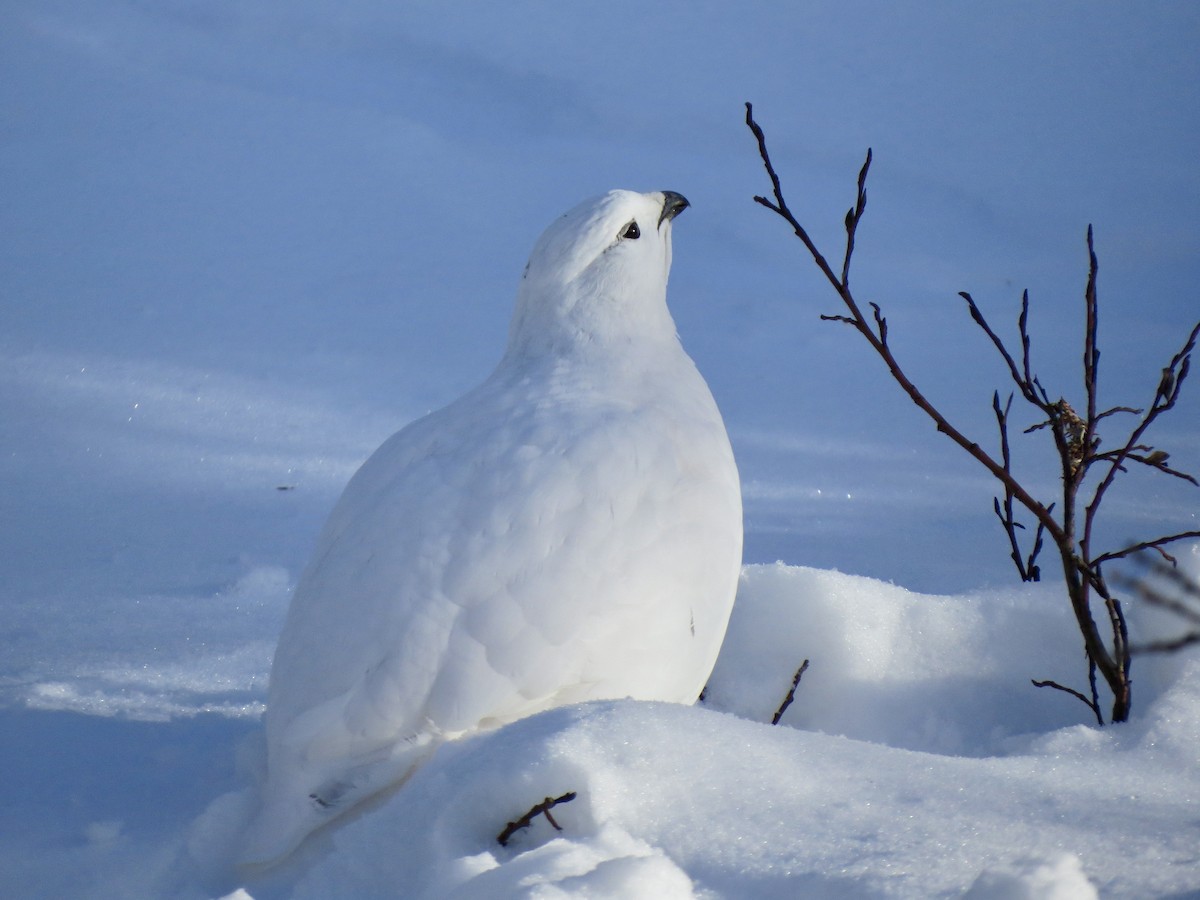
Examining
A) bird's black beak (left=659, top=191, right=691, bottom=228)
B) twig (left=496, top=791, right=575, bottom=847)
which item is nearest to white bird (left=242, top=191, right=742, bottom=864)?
twig (left=496, top=791, right=575, bottom=847)

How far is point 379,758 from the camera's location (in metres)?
1.67

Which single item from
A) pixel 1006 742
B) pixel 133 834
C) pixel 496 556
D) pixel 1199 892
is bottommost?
pixel 133 834

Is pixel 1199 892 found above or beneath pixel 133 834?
above

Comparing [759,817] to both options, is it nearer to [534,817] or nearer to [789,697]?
[534,817]

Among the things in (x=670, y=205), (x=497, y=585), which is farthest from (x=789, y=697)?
(x=670, y=205)

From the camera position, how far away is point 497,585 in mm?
1751

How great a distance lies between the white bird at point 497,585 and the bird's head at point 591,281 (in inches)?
7.7

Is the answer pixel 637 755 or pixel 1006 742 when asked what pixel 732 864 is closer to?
pixel 637 755

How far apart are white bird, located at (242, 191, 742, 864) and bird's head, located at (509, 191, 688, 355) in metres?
0.20

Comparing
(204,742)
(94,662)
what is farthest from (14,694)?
(204,742)

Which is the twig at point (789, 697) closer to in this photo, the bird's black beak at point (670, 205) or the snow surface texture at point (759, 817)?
the snow surface texture at point (759, 817)

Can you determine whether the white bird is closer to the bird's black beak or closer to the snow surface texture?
the snow surface texture

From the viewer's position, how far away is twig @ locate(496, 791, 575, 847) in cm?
136

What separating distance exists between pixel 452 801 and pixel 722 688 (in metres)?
1.13
